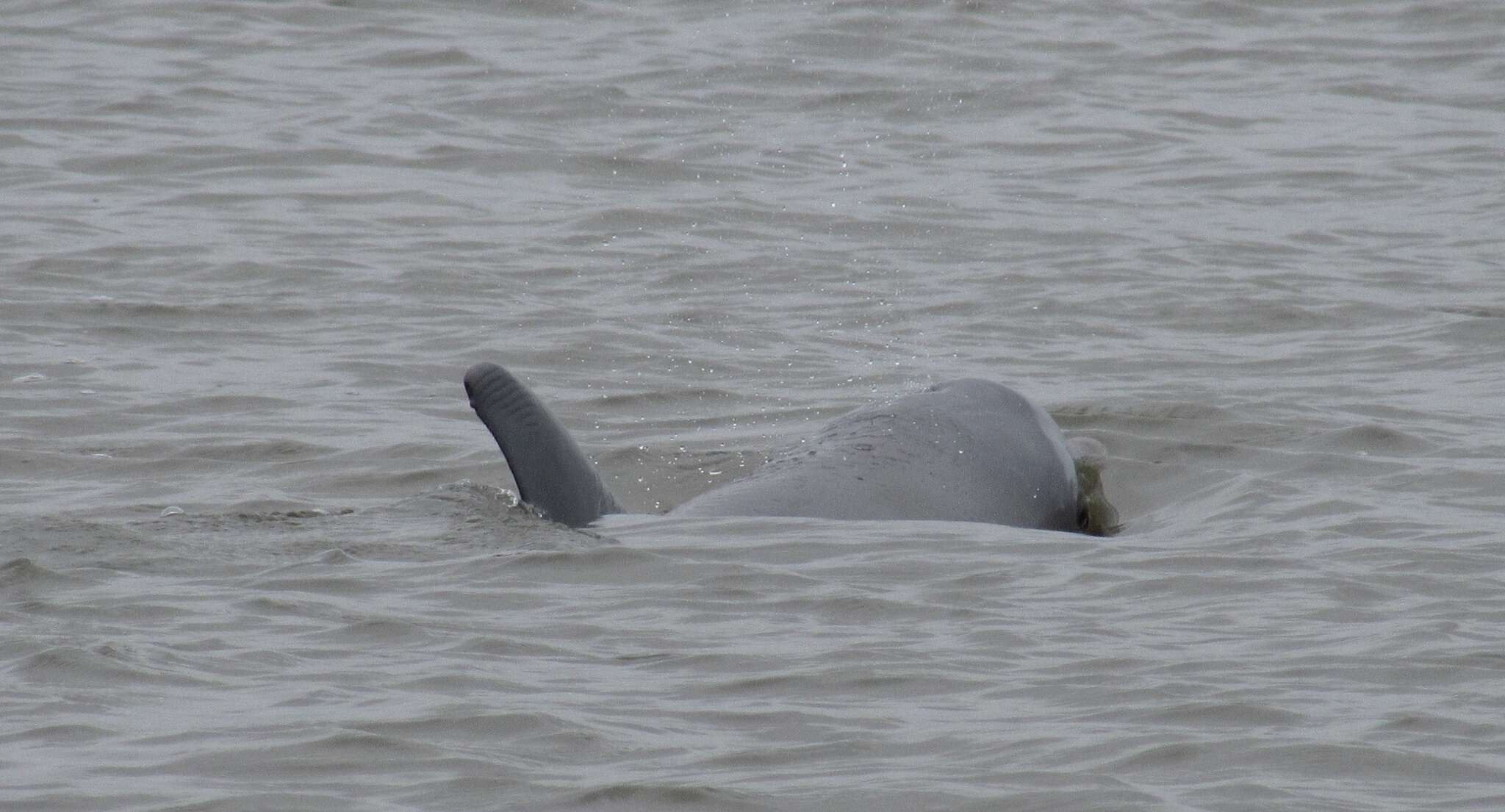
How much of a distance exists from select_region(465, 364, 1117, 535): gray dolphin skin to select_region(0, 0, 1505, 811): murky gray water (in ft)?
0.63

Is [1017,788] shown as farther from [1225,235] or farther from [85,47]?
[85,47]

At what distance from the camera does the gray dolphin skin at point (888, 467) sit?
26.7 feet

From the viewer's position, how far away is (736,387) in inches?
477

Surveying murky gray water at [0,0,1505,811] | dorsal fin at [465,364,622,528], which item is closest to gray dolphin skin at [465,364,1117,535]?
dorsal fin at [465,364,622,528]

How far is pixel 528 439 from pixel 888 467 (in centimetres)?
147

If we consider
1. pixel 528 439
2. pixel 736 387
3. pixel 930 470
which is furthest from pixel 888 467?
pixel 736 387

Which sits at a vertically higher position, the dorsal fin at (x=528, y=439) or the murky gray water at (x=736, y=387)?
the dorsal fin at (x=528, y=439)

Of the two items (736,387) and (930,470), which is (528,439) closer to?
(930,470)

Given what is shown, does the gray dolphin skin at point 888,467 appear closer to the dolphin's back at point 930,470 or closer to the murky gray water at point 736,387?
the dolphin's back at point 930,470

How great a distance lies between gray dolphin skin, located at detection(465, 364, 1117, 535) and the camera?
8.14 meters

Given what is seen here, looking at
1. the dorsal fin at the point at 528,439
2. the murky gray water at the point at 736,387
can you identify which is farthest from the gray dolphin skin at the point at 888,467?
the murky gray water at the point at 736,387

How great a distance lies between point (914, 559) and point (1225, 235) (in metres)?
8.22

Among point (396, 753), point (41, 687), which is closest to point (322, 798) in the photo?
point (396, 753)

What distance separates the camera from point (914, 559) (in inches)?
318
